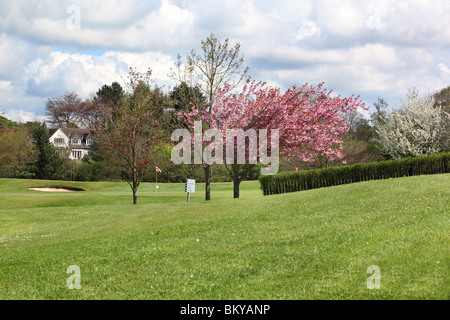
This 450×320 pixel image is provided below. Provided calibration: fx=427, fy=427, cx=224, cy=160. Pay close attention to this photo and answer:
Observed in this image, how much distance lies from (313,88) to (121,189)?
2363 centimetres

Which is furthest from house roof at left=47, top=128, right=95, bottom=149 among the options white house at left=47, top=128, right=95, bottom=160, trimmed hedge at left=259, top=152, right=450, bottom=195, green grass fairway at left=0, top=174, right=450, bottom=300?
green grass fairway at left=0, top=174, right=450, bottom=300

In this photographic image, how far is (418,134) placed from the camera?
106 feet

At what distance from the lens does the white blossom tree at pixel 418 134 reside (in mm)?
32281

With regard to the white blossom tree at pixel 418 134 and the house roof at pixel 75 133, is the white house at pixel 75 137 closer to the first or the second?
the house roof at pixel 75 133

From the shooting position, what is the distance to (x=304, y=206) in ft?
45.6

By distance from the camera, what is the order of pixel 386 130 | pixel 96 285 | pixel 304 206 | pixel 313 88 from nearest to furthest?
pixel 96 285 → pixel 304 206 → pixel 313 88 → pixel 386 130

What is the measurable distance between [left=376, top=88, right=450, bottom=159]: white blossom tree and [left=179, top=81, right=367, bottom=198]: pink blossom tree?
10.7 meters

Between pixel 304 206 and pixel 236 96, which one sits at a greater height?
pixel 236 96

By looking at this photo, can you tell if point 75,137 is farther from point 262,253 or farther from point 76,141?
point 262,253

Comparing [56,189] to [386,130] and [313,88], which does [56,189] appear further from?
[386,130]

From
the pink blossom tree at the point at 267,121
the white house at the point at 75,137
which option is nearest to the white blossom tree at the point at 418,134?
the pink blossom tree at the point at 267,121

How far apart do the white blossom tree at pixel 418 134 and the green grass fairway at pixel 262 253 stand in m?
18.7

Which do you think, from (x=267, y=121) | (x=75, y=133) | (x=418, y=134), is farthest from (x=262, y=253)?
(x=75, y=133)
